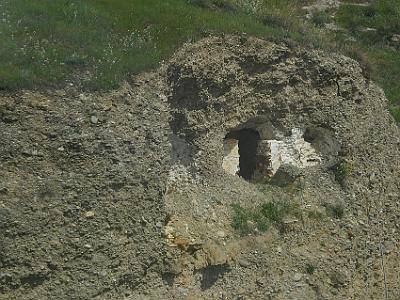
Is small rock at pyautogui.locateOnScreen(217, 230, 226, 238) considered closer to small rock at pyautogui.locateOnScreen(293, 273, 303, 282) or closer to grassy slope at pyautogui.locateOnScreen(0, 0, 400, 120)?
small rock at pyautogui.locateOnScreen(293, 273, 303, 282)

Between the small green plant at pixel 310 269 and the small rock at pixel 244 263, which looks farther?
the small green plant at pixel 310 269

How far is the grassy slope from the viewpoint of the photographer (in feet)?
36.6

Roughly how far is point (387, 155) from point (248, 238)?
Answer: 518 cm

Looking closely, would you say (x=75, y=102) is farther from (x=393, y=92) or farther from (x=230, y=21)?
(x=393, y=92)

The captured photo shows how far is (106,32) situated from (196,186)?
3.98m

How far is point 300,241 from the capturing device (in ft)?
41.9

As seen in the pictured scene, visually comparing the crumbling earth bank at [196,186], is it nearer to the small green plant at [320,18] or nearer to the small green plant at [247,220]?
the small green plant at [247,220]

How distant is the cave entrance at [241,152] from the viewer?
46.6ft

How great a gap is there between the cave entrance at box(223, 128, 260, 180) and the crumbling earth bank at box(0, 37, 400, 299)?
68 centimetres

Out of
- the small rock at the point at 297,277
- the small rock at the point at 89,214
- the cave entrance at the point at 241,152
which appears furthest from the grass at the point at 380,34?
the small rock at the point at 89,214

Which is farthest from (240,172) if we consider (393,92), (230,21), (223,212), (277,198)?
(393,92)

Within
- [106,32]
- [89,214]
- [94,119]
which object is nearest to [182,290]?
[89,214]

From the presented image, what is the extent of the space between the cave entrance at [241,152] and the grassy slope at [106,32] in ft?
8.62

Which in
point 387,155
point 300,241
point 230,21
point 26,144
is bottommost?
point 300,241
